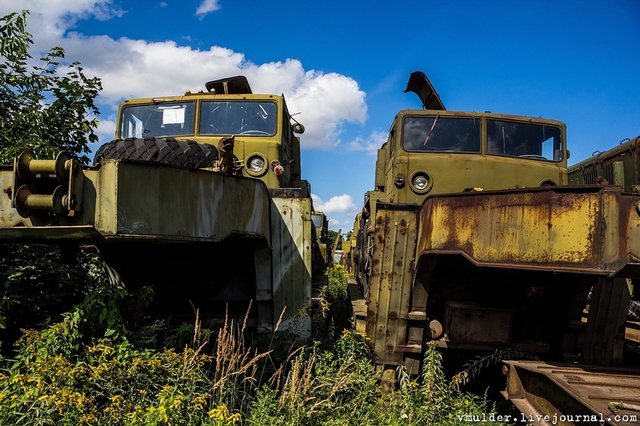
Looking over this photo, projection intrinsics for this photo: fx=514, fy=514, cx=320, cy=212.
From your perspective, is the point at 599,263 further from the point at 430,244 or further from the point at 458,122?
the point at 458,122

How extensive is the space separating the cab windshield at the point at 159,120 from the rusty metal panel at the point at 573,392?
14.0 feet

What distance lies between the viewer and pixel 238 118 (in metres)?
5.93

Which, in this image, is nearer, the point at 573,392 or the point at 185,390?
the point at 573,392

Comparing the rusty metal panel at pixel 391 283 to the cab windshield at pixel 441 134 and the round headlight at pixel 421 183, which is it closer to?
the round headlight at pixel 421 183

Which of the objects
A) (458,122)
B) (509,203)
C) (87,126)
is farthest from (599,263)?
(87,126)

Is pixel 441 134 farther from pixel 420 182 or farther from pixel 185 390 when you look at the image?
pixel 185 390

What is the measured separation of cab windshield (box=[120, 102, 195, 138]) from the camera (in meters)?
5.92

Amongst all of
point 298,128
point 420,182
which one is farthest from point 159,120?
point 420,182

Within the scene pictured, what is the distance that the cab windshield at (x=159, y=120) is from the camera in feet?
19.4

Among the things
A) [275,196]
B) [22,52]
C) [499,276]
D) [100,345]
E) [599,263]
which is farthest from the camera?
[22,52]

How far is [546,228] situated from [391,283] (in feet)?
4.67

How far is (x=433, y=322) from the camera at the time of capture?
4008 millimetres

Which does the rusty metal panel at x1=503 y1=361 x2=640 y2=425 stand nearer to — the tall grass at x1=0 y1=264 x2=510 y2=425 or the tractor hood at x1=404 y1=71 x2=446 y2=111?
the tall grass at x1=0 y1=264 x2=510 y2=425

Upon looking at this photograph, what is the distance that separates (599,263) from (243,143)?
3922 millimetres
